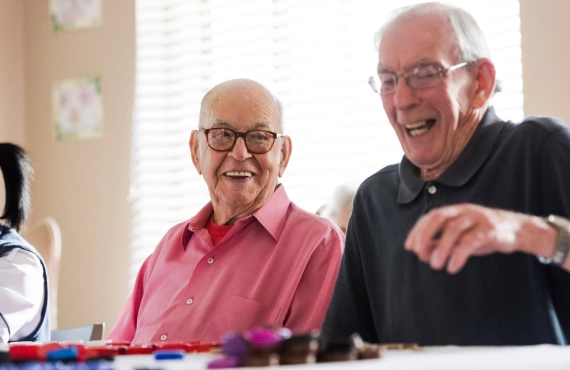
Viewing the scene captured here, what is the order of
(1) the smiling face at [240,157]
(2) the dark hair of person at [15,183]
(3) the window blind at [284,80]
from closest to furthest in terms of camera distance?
1. (1) the smiling face at [240,157]
2. (2) the dark hair of person at [15,183]
3. (3) the window blind at [284,80]

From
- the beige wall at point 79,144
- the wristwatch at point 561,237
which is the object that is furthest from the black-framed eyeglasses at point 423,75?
the beige wall at point 79,144

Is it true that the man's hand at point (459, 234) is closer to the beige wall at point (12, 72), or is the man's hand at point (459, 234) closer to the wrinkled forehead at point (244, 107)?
the wrinkled forehead at point (244, 107)

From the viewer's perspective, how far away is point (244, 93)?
2.11 metres

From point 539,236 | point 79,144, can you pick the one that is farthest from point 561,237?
point 79,144

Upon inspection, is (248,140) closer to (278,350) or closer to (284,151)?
(284,151)

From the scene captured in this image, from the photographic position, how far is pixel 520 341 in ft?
4.39

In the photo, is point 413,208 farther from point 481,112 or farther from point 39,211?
point 39,211

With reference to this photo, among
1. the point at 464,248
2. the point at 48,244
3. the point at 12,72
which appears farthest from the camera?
the point at 12,72

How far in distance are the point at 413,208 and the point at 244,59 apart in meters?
1.96

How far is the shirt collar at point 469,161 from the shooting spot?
145 cm

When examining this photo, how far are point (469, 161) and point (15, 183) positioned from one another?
1666 millimetres

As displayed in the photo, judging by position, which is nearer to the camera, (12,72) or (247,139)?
(247,139)

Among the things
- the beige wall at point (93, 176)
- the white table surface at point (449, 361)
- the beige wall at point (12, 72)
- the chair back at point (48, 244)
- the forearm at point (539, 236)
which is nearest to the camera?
the white table surface at point (449, 361)

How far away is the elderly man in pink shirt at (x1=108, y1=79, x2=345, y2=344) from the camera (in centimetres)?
184
